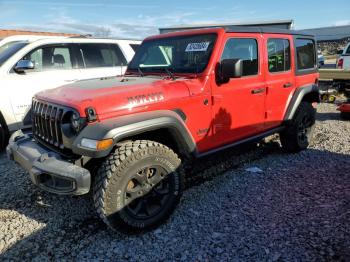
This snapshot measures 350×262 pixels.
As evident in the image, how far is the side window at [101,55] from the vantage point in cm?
648

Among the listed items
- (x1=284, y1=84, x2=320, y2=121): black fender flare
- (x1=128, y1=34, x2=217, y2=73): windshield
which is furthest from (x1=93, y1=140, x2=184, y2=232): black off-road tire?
(x1=284, y1=84, x2=320, y2=121): black fender flare

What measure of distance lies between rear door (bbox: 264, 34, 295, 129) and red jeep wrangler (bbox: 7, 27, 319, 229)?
0.05ft

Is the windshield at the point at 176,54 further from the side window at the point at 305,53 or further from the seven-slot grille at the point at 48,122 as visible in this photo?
the side window at the point at 305,53

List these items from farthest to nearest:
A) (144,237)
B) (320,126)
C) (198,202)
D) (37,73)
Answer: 1. (320,126)
2. (37,73)
3. (198,202)
4. (144,237)

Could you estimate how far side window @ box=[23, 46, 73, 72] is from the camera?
19.2ft

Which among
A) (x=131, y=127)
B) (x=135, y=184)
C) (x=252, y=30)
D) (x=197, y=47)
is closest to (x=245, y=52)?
(x=252, y=30)

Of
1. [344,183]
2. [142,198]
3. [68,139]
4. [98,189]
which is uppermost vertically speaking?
[68,139]

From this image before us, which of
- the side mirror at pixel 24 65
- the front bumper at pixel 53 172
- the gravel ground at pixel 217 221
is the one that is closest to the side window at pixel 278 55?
the gravel ground at pixel 217 221

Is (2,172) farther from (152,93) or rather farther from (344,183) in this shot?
(344,183)

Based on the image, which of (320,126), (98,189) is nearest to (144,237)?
(98,189)

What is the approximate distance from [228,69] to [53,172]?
2000 mm

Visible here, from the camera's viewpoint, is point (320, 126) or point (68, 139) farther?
point (320, 126)

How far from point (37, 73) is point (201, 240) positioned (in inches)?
176

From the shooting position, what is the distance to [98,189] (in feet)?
9.15
